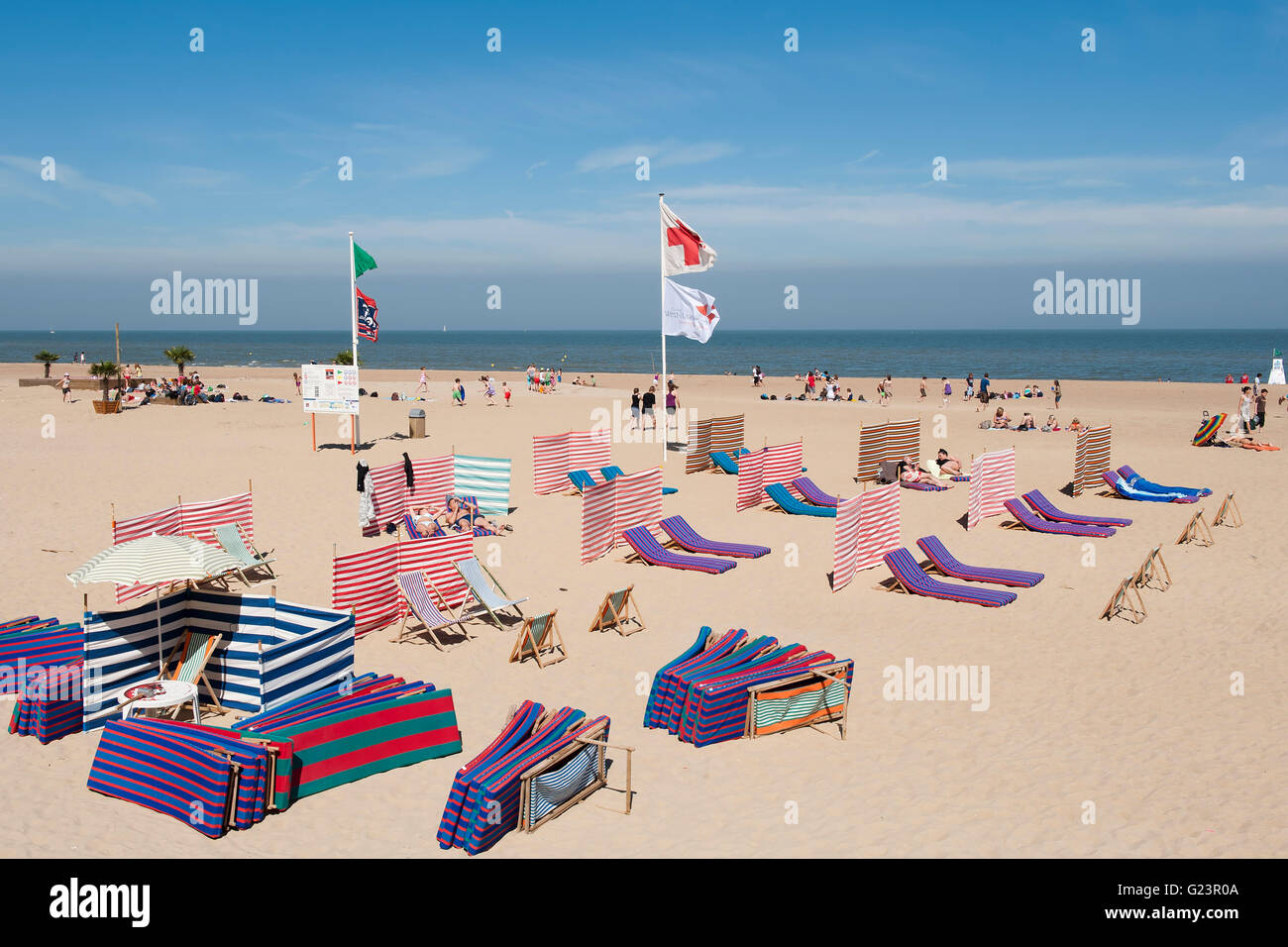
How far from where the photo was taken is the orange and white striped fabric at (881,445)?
21359 mm

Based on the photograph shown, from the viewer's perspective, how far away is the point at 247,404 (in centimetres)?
3428

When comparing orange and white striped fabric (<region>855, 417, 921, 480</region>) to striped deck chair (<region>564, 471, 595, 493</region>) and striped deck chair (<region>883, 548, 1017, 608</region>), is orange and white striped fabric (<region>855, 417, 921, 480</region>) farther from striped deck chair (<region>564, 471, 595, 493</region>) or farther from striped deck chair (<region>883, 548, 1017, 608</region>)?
striped deck chair (<region>883, 548, 1017, 608</region>)

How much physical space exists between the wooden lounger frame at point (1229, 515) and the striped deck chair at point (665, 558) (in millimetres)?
9081

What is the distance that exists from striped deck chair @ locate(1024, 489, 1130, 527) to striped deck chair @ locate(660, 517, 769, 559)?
5.64 meters

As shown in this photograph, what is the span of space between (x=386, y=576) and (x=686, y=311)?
12.5 meters

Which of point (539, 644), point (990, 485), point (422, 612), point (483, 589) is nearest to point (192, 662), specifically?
point (422, 612)

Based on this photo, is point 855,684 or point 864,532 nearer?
point 855,684

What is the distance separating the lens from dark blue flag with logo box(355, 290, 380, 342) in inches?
906

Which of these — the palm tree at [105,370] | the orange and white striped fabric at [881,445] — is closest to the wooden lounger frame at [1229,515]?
the orange and white striped fabric at [881,445]

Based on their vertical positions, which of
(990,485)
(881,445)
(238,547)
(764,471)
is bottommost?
(238,547)

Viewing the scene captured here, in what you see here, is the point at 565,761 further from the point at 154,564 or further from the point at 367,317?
the point at 367,317

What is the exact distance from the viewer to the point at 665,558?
14.2 meters

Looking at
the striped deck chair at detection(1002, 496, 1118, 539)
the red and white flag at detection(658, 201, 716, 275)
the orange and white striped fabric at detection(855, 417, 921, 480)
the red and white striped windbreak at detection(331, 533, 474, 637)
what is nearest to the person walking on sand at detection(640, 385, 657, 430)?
the red and white flag at detection(658, 201, 716, 275)

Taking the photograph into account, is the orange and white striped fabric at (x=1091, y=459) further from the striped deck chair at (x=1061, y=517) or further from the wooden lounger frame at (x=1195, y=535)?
the wooden lounger frame at (x=1195, y=535)
